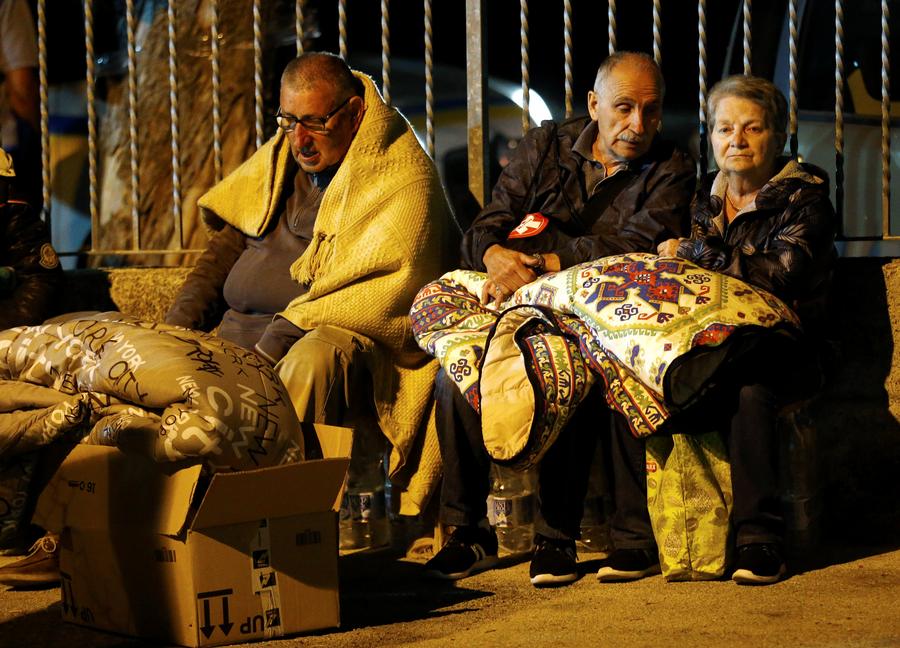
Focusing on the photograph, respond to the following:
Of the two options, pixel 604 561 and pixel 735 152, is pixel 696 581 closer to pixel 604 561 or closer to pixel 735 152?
pixel 604 561

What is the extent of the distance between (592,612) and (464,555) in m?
0.60

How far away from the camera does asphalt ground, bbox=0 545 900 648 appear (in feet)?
10.9

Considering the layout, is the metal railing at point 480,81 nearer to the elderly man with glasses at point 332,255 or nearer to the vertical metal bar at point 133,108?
the vertical metal bar at point 133,108

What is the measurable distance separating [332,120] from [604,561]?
161 cm

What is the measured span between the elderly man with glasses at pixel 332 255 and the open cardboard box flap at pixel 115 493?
90 cm

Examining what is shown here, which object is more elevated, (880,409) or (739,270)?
(739,270)

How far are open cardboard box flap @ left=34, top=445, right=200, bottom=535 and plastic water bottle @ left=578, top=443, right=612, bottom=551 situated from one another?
133 centimetres

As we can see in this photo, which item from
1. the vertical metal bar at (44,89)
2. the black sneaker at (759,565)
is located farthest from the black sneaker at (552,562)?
the vertical metal bar at (44,89)

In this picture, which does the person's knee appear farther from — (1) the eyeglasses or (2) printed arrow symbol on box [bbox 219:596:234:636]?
(2) printed arrow symbol on box [bbox 219:596:234:636]

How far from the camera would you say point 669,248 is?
13.9 feet

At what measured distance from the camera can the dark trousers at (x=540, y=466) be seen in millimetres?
4078

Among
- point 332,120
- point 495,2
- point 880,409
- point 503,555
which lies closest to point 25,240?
point 332,120

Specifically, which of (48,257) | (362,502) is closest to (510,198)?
(362,502)

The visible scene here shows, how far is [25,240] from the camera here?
5000 mm
